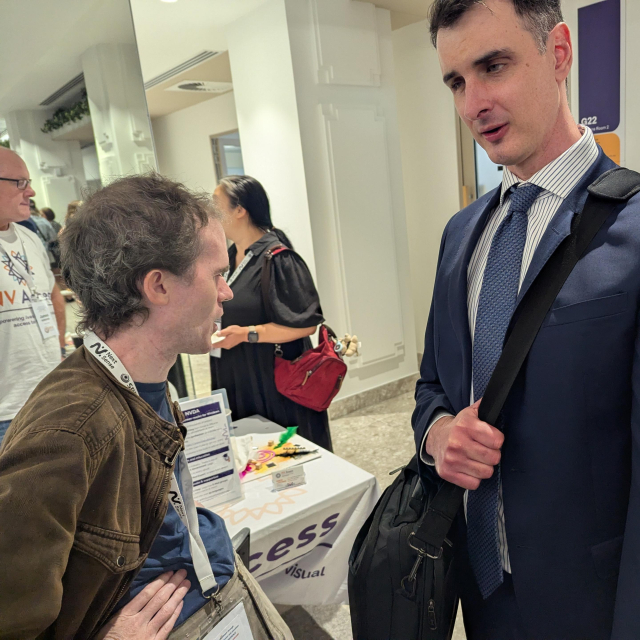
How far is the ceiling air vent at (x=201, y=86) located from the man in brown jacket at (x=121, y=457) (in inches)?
251

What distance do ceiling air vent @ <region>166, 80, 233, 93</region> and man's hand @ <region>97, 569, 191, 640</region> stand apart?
6.69 metres

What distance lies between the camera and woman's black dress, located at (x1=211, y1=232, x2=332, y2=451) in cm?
250

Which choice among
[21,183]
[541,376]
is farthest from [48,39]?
[541,376]

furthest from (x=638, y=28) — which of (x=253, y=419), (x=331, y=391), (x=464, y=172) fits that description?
(x=253, y=419)

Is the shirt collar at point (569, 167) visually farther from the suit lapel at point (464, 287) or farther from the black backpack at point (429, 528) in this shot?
the suit lapel at point (464, 287)

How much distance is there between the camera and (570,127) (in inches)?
38.9

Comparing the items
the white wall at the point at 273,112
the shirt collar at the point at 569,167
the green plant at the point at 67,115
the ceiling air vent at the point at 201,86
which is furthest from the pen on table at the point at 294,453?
the ceiling air vent at the point at 201,86

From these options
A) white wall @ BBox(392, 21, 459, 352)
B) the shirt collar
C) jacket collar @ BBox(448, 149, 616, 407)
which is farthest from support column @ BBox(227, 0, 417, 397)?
the shirt collar

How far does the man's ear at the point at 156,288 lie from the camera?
996mm

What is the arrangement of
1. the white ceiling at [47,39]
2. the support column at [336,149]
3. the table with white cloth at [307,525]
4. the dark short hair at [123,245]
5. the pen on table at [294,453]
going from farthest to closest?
1. the support column at [336,149]
2. the white ceiling at [47,39]
3. the pen on table at [294,453]
4. the table with white cloth at [307,525]
5. the dark short hair at [123,245]

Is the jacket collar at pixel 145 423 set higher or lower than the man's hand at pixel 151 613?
higher

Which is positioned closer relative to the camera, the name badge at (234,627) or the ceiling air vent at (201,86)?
the name badge at (234,627)

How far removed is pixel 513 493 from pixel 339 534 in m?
0.97

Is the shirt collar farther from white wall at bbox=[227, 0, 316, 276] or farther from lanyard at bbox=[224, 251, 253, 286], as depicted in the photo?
white wall at bbox=[227, 0, 316, 276]
